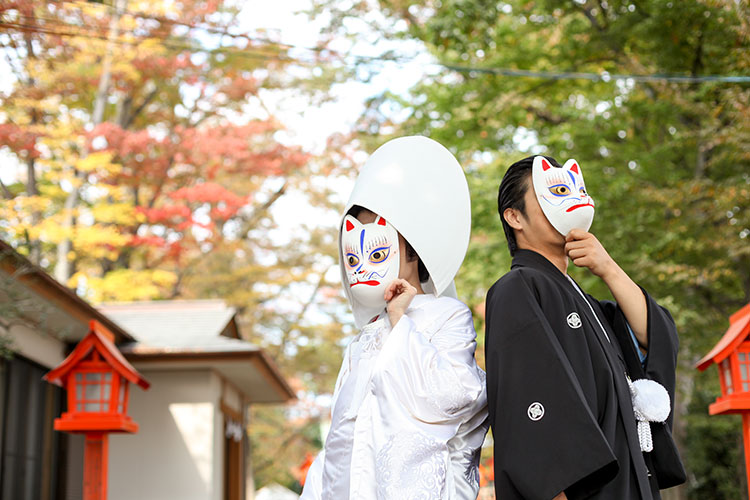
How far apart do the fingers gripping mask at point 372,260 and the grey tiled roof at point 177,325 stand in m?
7.43

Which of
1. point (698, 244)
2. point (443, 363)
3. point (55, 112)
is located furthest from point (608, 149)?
point (443, 363)

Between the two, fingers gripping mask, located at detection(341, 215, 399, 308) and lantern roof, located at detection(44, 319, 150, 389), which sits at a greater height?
lantern roof, located at detection(44, 319, 150, 389)

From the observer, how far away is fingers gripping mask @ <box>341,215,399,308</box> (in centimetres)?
307

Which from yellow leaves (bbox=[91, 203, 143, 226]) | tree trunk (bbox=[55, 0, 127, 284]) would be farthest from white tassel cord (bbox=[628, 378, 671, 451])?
yellow leaves (bbox=[91, 203, 143, 226])

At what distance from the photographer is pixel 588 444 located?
92.7 inches

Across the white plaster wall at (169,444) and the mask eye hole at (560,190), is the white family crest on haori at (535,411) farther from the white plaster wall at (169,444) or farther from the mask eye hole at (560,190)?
the white plaster wall at (169,444)

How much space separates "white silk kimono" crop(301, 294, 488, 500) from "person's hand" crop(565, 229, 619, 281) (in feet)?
Result: 1.65

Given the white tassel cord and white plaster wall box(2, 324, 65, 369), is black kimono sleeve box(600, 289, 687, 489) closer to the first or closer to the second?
the white tassel cord

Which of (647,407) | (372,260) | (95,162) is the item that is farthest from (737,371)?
(95,162)

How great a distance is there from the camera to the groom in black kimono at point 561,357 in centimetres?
238

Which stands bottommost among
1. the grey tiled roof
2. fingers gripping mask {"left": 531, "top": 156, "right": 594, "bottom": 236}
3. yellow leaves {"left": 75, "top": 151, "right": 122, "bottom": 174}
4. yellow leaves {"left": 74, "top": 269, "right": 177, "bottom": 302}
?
fingers gripping mask {"left": 531, "top": 156, "right": 594, "bottom": 236}

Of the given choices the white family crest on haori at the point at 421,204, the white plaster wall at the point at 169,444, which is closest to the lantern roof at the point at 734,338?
the white family crest on haori at the point at 421,204

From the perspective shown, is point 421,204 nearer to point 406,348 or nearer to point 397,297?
point 397,297

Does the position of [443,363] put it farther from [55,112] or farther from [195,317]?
[55,112]
